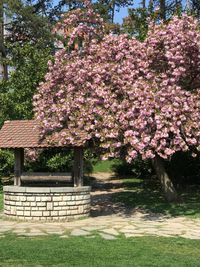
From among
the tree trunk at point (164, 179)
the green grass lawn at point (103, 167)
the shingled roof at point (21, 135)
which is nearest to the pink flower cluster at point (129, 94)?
the shingled roof at point (21, 135)

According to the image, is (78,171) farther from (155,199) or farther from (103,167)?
(103,167)

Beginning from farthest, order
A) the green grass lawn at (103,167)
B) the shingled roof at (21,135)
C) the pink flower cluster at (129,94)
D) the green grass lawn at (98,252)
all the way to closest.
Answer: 1. the green grass lawn at (103,167)
2. the shingled roof at (21,135)
3. the pink flower cluster at (129,94)
4. the green grass lawn at (98,252)

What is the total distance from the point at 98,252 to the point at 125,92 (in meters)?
4.91

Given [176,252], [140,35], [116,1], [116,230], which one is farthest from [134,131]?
[116,1]

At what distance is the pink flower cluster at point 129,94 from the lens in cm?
1135

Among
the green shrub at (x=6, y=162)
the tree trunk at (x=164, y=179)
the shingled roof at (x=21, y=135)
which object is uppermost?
the shingled roof at (x=21, y=135)

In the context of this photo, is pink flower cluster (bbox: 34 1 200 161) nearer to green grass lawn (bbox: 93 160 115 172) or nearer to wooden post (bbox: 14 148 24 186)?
wooden post (bbox: 14 148 24 186)

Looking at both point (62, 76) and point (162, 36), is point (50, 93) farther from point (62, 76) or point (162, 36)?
point (162, 36)

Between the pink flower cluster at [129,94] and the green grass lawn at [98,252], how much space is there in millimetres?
2726

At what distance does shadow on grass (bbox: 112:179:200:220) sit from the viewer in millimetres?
13859

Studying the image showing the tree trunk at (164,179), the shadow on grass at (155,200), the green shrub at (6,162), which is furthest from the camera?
the green shrub at (6,162)

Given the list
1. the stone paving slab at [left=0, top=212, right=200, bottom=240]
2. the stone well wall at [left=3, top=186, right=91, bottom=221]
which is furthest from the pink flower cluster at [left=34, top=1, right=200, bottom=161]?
the stone paving slab at [left=0, top=212, right=200, bottom=240]

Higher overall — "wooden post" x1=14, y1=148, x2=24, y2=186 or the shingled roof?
the shingled roof

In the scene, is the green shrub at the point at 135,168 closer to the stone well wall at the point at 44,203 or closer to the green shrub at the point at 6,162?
the green shrub at the point at 6,162
